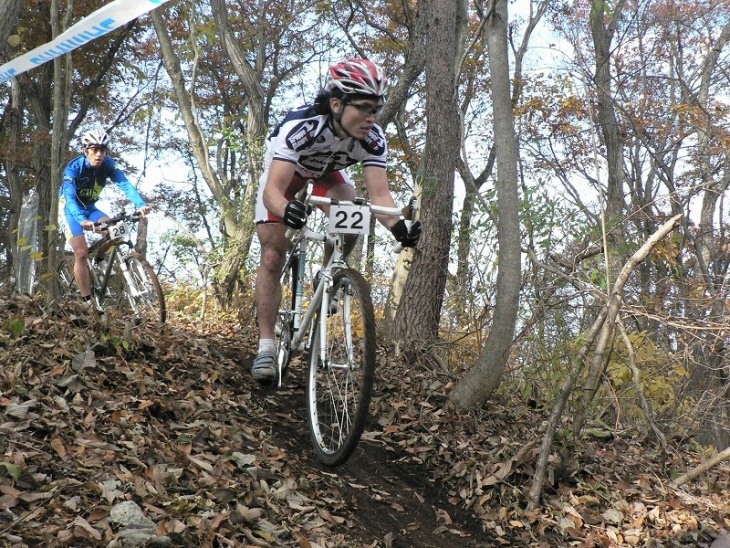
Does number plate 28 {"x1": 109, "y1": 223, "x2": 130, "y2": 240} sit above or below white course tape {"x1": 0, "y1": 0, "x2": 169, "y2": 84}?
below

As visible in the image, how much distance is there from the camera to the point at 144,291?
720 cm

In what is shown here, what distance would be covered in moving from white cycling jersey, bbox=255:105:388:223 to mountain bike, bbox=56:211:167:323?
9.32 feet

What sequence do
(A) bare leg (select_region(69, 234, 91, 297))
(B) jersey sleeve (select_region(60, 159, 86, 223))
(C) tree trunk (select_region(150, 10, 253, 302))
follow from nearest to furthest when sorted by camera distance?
1. (B) jersey sleeve (select_region(60, 159, 86, 223))
2. (A) bare leg (select_region(69, 234, 91, 297))
3. (C) tree trunk (select_region(150, 10, 253, 302))

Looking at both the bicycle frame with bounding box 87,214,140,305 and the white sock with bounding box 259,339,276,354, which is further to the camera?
the bicycle frame with bounding box 87,214,140,305

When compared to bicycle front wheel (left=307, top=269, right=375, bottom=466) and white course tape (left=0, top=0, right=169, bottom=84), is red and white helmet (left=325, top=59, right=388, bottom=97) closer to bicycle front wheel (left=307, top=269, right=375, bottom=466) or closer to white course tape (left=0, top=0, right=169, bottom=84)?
bicycle front wheel (left=307, top=269, right=375, bottom=466)

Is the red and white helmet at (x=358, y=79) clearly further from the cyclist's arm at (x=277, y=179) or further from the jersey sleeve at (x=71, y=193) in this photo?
the jersey sleeve at (x=71, y=193)

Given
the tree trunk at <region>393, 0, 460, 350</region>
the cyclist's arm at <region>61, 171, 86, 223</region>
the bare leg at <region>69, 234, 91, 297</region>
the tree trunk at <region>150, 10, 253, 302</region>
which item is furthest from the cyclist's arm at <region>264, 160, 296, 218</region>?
the tree trunk at <region>150, 10, 253, 302</region>

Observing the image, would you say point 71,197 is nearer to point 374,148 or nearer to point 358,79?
point 374,148

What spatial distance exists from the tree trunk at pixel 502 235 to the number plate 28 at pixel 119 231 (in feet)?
14.3

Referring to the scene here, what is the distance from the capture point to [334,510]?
3.75m


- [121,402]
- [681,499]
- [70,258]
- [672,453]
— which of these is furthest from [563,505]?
[70,258]

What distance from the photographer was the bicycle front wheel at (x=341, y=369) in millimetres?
3801

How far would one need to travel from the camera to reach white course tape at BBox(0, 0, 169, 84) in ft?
14.6

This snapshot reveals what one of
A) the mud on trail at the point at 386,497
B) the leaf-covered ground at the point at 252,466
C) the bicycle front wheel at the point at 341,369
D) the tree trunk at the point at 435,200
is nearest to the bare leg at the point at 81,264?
the leaf-covered ground at the point at 252,466
